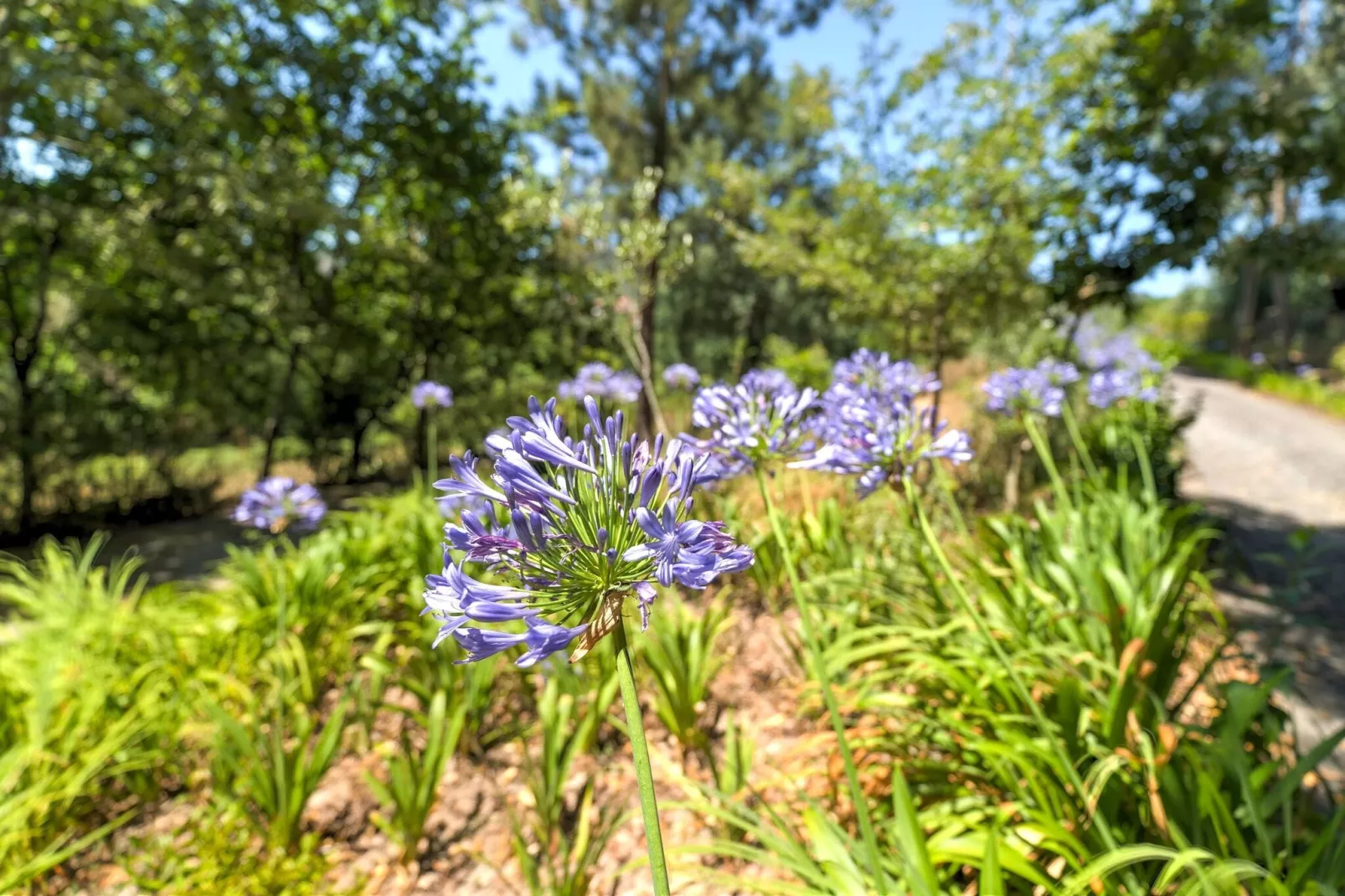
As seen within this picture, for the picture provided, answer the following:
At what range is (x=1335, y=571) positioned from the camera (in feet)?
16.0

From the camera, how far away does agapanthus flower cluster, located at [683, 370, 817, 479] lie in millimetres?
1565

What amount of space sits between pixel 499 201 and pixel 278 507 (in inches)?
341

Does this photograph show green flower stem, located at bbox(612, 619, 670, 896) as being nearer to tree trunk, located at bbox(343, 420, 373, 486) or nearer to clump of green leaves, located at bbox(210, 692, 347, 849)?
clump of green leaves, located at bbox(210, 692, 347, 849)

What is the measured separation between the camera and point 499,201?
34.5ft

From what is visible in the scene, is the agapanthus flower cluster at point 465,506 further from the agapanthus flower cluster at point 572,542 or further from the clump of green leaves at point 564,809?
the agapanthus flower cluster at point 572,542

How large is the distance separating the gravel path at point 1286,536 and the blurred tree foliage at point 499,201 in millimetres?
2350

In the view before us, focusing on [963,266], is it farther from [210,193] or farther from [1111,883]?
[210,193]

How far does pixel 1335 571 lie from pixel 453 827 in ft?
22.2

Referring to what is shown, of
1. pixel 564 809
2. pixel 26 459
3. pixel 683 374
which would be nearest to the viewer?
pixel 564 809

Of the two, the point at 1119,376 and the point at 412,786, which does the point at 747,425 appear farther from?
the point at 1119,376

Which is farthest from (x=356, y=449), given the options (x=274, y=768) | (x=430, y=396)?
(x=274, y=768)

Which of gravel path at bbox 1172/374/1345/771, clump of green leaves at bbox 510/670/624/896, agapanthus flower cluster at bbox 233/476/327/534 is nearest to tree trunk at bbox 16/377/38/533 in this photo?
agapanthus flower cluster at bbox 233/476/327/534

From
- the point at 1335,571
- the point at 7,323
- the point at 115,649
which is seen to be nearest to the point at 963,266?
the point at 1335,571

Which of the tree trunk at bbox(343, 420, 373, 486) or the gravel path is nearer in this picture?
the gravel path
